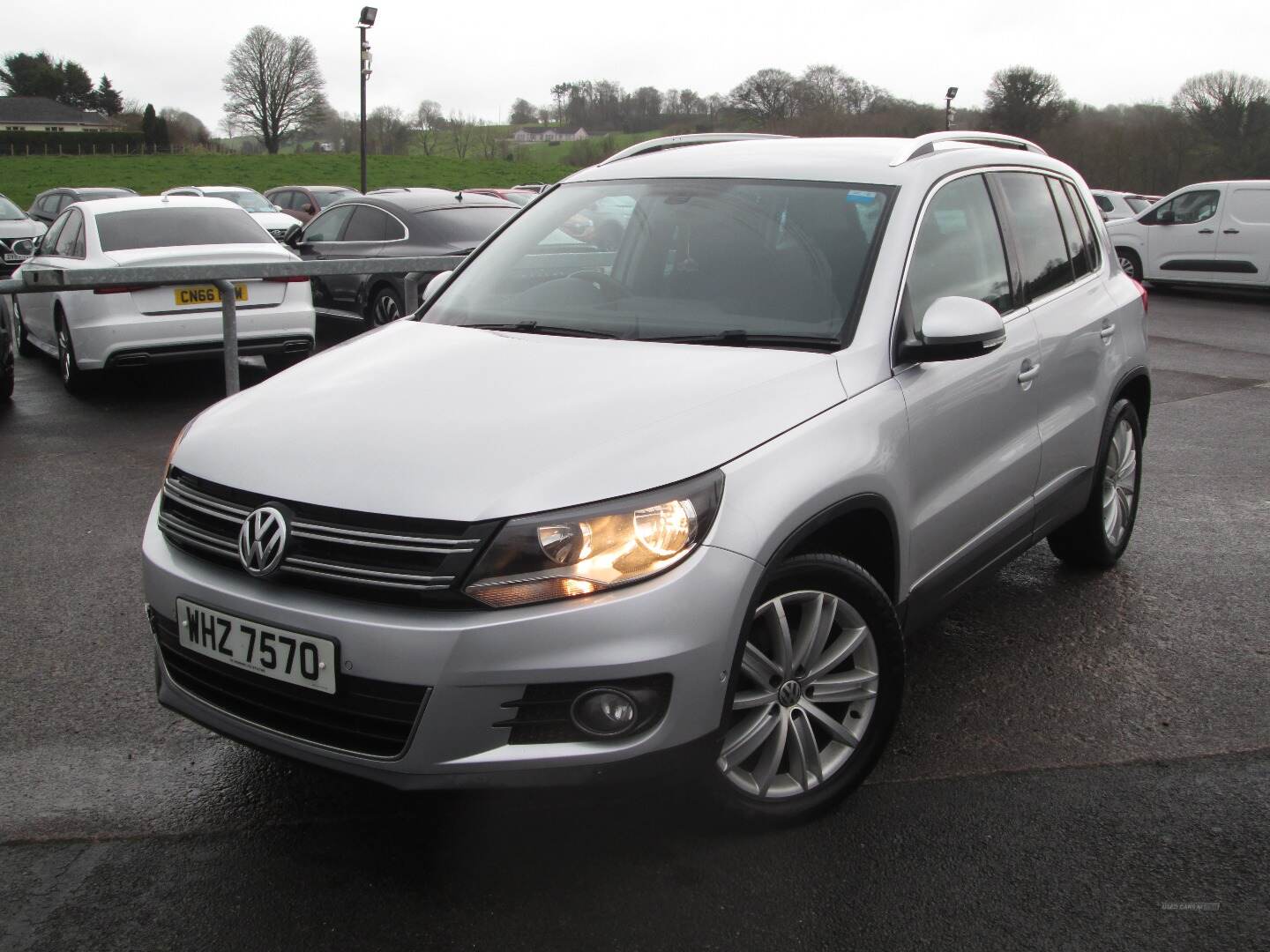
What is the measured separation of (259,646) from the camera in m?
2.67

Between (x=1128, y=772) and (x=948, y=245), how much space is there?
1.66 m

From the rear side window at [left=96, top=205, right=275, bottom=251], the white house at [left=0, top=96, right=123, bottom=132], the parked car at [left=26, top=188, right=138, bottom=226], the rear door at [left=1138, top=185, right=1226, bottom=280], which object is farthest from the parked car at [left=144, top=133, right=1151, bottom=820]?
the white house at [left=0, top=96, right=123, bottom=132]

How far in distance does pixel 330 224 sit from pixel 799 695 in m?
11.2

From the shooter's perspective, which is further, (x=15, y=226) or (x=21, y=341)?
(x=15, y=226)

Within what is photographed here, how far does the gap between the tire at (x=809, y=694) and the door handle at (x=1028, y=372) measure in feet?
3.99

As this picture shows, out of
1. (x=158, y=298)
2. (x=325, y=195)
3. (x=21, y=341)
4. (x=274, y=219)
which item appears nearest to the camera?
(x=158, y=298)

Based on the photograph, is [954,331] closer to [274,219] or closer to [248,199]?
[274,219]

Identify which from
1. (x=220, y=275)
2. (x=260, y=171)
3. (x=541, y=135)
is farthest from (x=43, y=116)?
(x=220, y=275)

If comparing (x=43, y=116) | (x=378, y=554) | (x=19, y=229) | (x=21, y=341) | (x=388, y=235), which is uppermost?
(x=43, y=116)

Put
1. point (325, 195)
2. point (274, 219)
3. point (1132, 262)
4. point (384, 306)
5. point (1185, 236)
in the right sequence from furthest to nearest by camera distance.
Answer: point (325, 195) < point (274, 219) < point (1132, 262) < point (1185, 236) < point (384, 306)

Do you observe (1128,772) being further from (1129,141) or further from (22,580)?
(1129,141)

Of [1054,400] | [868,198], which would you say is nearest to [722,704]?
[868,198]

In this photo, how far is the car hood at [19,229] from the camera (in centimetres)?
2198

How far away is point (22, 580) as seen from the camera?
16.8 feet
